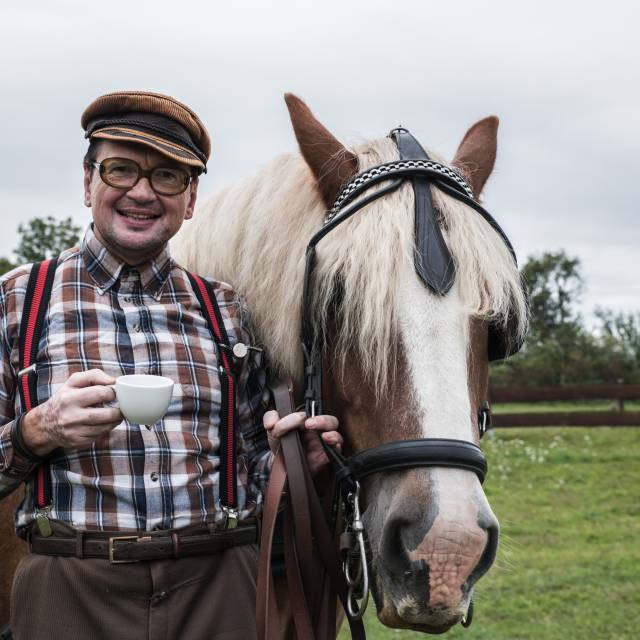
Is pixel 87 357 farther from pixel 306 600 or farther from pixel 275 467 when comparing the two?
pixel 306 600

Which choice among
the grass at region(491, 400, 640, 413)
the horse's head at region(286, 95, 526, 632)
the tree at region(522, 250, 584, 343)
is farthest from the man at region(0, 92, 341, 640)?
the tree at region(522, 250, 584, 343)

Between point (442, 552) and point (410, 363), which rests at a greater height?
point (410, 363)

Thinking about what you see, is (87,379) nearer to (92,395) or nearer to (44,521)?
(92,395)

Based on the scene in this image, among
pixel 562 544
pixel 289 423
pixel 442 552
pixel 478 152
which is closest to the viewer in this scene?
pixel 442 552

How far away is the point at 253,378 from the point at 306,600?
71cm

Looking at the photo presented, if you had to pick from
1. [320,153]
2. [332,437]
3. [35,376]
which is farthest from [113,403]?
[320,153]

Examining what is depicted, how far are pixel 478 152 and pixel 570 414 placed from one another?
1494cm

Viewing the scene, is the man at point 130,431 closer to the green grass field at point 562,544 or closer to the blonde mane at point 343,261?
the blonde mane at point 343,261

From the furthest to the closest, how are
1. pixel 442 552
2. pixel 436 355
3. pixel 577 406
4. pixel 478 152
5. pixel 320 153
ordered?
1. pixel 577 406
2. pixel 478 152
3. pixel 320 153
4. pixel 436 355
5. pixel 442 552

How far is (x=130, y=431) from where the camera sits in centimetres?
201

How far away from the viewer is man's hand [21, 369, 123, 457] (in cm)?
176

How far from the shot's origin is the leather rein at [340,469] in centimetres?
197

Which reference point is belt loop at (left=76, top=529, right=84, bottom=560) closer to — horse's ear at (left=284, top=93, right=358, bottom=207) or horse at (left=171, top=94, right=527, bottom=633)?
horse at (left=171, top=94, right=527, bottom=633)

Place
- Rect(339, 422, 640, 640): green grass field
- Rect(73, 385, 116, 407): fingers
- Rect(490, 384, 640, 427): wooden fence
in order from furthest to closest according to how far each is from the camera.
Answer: Rect(490, 384, 640, 427): wooden fence
Rect(339, 422, 640, 640): green grass field
Rect(73, 385, 116, 407): fingers
